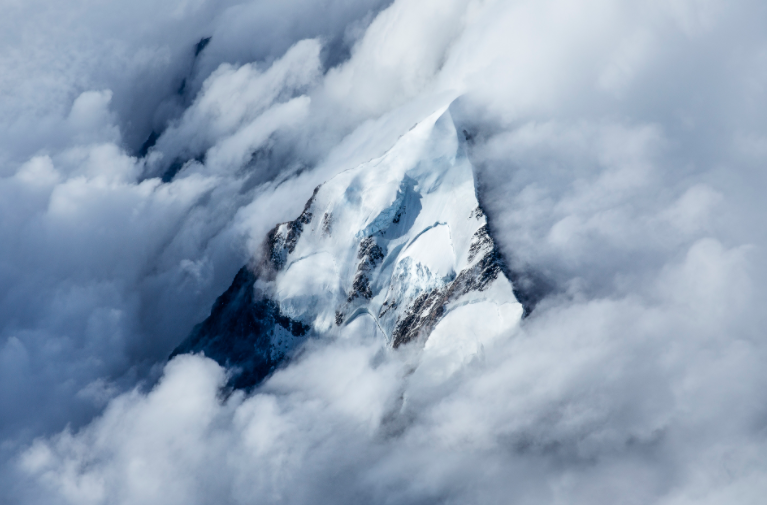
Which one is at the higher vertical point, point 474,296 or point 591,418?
point 474,296

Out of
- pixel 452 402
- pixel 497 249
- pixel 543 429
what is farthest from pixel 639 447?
pixel 497 249

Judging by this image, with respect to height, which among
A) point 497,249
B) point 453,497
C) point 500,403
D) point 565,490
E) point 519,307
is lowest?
point 565,490

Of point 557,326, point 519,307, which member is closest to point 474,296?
point 519,307

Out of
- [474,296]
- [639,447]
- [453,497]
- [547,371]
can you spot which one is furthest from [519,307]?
[453,497]

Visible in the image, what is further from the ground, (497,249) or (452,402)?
(497,249)

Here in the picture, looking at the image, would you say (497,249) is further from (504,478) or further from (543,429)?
(504,478)

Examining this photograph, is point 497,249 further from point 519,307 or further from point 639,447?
point 639,447

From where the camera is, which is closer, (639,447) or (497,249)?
(639,447)

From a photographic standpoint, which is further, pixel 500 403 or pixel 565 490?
pixel 500 403
